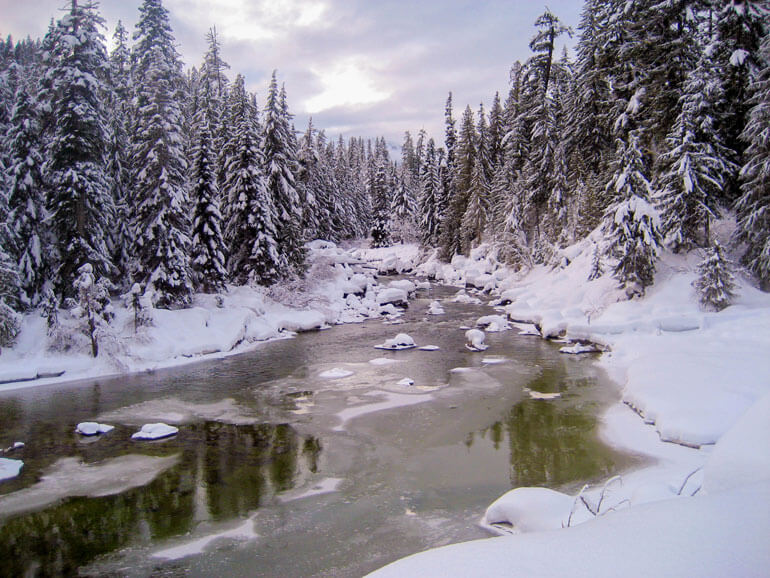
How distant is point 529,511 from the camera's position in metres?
8.17

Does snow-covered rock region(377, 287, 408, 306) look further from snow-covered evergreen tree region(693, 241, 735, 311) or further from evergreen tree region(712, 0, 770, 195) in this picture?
evergreen tree region(712, 0, 770, 195)

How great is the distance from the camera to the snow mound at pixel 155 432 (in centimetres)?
1352

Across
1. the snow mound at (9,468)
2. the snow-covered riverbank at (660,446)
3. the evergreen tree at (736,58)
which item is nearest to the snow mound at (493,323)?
the snow-covered riverbank at (660,446)

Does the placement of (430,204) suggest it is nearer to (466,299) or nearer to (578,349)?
(466,299)

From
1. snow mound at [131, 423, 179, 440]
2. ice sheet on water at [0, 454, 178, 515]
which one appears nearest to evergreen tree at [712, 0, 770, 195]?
snow mound at [131, 423, 179, 440]

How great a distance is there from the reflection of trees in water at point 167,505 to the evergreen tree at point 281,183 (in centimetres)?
2282

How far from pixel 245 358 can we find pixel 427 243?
4274 cm

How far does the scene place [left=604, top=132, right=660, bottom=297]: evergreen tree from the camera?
23547 millimetres

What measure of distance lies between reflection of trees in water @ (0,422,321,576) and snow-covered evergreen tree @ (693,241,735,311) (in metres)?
17.5

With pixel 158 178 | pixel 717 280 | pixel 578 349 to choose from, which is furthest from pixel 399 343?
pixel 158 178

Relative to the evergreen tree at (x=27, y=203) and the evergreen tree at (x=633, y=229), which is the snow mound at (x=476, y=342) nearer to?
the evergreen tree at (x=633, y=229)

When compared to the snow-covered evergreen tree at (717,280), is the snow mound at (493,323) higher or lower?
lower

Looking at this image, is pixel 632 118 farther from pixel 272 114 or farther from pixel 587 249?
pixel 272 114

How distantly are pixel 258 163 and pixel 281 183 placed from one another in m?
4.10
